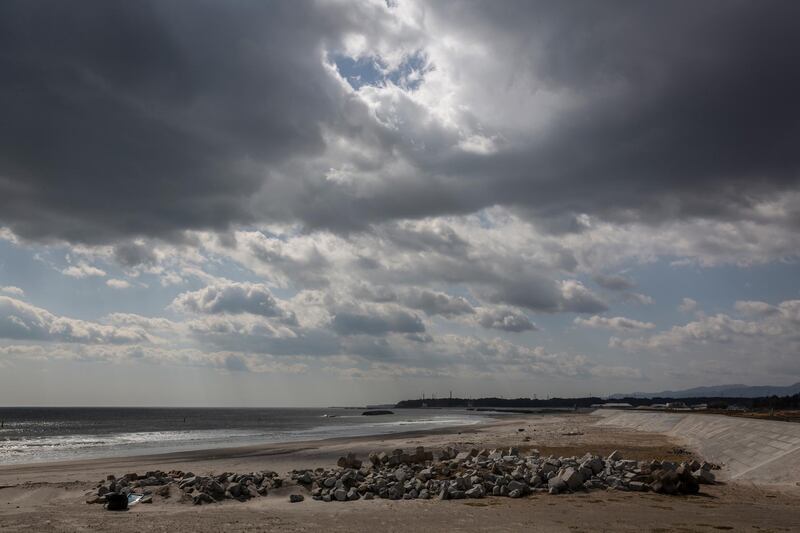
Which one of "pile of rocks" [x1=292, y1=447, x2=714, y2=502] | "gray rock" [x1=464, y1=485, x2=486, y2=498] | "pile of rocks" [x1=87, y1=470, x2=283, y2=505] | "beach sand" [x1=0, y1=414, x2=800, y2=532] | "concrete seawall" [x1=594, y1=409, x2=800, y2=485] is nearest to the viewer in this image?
"beach sand" [x1=0, y1=414, x2=800, y2=532]

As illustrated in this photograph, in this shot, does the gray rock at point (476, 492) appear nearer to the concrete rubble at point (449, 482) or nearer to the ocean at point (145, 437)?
the concrete rubble at point (449, 482)

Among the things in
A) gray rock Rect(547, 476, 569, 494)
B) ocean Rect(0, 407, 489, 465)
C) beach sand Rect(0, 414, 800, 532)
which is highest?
gray rock Rect(547, 476, 569, 494)

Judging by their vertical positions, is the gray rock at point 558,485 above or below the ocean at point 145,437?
above

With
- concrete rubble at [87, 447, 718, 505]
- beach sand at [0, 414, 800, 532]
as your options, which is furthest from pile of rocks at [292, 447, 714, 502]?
beach sand at [0, 414, 800, 532]

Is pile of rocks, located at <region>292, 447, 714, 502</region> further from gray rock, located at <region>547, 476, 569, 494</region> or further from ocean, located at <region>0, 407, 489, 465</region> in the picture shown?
ocean, located at <region>0, 407, 489, 465</region>

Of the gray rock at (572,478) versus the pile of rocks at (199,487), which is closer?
the pile of rocks at (199,487)

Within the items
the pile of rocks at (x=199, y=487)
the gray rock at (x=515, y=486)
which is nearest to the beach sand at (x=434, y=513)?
the pile of rocks at (x=199, y=487)

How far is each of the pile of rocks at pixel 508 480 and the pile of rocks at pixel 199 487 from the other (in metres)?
1.61

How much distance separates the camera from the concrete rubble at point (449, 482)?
67.4ft

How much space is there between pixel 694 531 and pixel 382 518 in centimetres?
841

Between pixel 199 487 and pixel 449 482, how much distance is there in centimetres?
925

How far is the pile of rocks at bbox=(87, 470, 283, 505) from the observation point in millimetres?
20703

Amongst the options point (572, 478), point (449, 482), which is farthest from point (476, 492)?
point (572, 478)

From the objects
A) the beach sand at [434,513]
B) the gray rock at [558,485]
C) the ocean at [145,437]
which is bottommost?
the ocean at [145,437]
